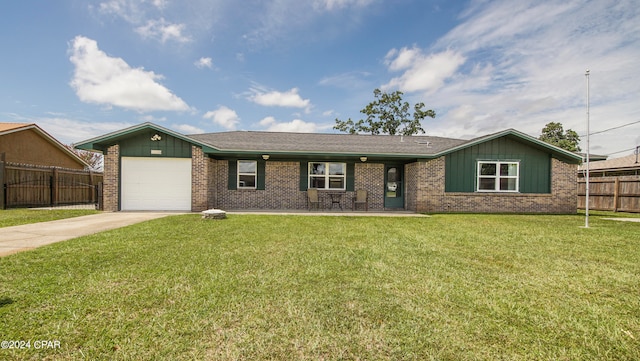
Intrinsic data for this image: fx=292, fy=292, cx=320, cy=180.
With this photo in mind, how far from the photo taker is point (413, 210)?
42.4 ft

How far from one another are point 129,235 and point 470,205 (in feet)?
41.5

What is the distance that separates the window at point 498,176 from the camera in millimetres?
13102

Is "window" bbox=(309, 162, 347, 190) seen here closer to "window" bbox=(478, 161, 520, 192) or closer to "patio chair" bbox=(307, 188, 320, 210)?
"patio chair" bbox=(307, 188, 320, 210)

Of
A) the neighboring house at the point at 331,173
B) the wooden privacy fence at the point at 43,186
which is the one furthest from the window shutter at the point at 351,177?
the wooden privacy fence at the point at 43,186

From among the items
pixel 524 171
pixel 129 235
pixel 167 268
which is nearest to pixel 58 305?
pixel 167 268

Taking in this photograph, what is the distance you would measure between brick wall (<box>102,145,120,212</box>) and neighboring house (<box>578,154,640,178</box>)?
24207 mm

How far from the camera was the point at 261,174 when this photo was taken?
13.4 metres

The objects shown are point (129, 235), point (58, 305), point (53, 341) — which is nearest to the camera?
point (53, 341)

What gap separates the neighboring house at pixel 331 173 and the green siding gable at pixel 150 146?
4cm

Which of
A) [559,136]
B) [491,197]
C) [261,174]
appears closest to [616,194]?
[491,197]

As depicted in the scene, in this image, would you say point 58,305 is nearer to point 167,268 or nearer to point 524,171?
point 167,268

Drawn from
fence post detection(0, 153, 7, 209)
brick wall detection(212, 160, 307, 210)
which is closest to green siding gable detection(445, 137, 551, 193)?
brick wall detection(212, 160, 307, 210)

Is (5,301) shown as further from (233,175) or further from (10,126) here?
(10,126)

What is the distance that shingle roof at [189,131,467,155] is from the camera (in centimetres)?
1224
